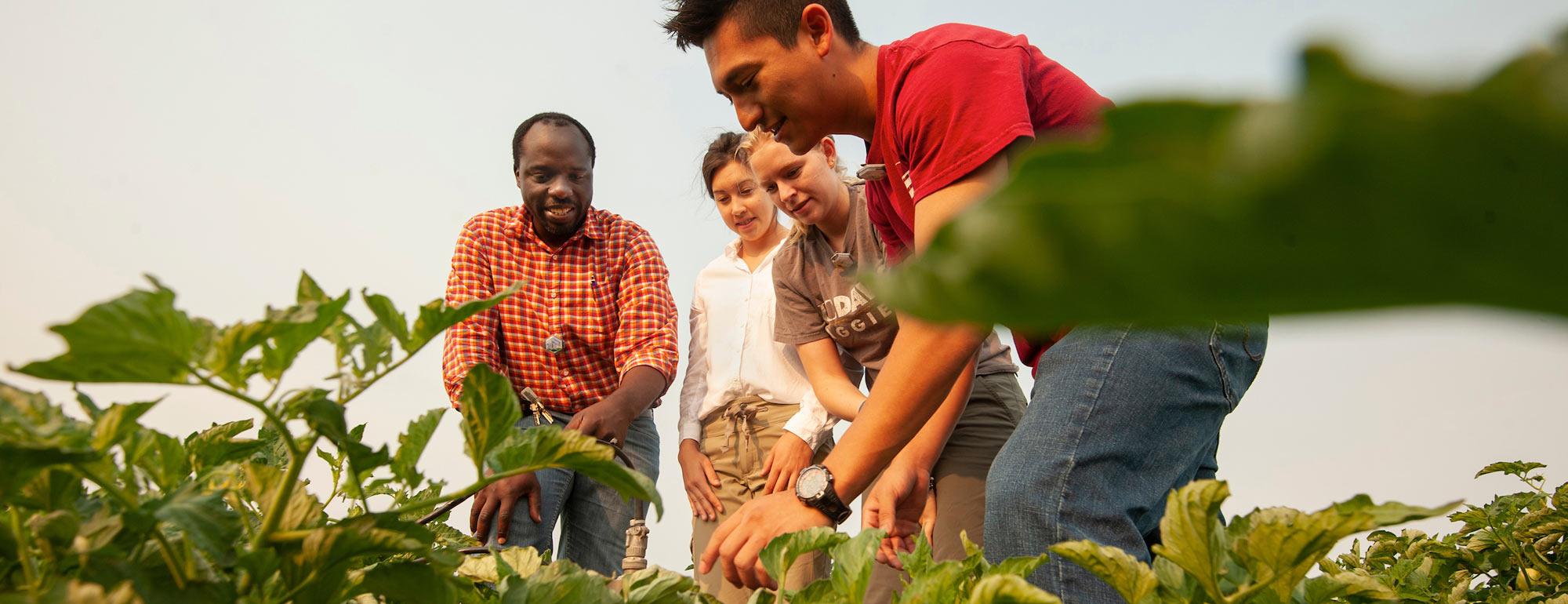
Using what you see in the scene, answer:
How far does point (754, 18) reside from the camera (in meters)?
2.28

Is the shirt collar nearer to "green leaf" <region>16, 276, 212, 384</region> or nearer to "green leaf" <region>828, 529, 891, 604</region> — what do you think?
"green leaf" <region>828, 529, 891, 604</region>

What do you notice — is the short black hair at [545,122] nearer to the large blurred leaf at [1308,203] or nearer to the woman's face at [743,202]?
the woman's face at [743,202]

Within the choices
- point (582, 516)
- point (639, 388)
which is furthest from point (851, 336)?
point (582, 516)

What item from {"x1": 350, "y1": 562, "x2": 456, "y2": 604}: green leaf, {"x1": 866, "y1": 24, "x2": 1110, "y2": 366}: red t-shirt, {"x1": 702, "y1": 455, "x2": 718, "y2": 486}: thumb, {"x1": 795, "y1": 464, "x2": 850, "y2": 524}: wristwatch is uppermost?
{"x1": 866, "y1": 24, "x2": 1110, "y2": 366}: red t-shirt

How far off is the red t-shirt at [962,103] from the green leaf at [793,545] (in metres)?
0.93

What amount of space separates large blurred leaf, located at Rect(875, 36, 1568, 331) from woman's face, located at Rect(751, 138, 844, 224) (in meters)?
2.97

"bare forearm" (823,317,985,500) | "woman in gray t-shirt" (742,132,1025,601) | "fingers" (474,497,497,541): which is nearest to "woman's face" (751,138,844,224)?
"woman in gray t-shirt" (742,132,1025,601)

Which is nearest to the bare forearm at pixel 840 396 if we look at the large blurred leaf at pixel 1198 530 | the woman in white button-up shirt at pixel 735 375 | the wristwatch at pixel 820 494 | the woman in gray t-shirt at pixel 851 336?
the woman in gray t-shirt at pixel 851 336

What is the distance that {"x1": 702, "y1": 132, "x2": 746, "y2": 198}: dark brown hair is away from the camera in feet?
13.3

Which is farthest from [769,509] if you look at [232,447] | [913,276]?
[913,276]

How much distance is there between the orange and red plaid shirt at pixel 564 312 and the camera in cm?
361

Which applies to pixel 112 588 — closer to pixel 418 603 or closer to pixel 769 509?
pixel 418 603

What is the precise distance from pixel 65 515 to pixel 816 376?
8.65 ft

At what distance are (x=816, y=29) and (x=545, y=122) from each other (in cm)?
219
